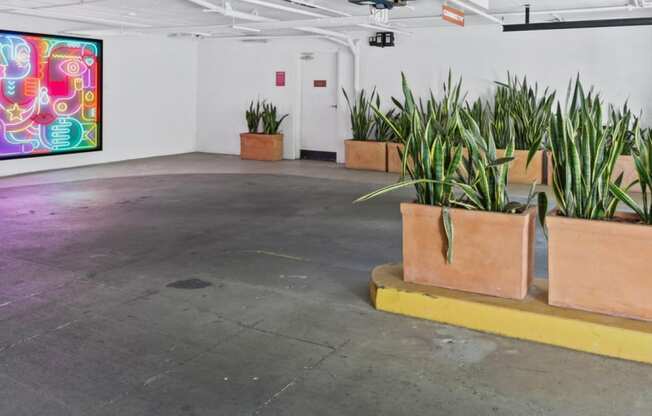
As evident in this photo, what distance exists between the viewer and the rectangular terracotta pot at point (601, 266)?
2846 mm

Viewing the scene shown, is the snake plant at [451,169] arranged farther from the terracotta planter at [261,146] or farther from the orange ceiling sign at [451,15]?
the terracotta planter at [261,146]

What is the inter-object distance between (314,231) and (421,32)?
17.9 ft

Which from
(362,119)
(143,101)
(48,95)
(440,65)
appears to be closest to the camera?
(48,95)

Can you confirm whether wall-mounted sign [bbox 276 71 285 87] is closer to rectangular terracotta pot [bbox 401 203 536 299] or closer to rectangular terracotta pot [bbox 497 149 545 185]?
rectangular terracotta pot [bbox 497 149 545 185]

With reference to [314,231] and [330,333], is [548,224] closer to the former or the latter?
[330,333]

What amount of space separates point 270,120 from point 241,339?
8145mm

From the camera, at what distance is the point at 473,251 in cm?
321

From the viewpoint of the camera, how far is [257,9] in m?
7.91

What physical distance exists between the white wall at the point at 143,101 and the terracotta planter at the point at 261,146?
1.37 metres

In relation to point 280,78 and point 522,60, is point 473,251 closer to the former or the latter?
point 522,60

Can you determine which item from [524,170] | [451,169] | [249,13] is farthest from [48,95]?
[451,169]

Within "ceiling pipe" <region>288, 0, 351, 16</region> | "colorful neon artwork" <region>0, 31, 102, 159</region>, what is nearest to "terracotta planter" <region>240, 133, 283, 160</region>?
"colorful neon artwork" <region>0, 31, 102, 159</region>

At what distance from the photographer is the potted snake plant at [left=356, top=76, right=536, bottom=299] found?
3.14 meters

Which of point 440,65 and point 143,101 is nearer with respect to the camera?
point 440,65
